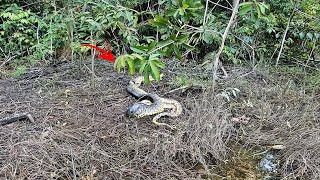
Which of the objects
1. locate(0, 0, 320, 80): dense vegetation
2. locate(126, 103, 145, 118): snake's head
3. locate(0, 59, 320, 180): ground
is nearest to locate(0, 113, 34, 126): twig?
locate(0, 59, 320, 180): ground

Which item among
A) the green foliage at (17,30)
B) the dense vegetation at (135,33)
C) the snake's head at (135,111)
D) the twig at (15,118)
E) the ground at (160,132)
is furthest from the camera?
the green foliage at (17,30)

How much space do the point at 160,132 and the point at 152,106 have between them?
36 cm

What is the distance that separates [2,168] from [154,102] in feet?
4.64

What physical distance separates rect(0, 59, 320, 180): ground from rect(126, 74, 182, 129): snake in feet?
0.20

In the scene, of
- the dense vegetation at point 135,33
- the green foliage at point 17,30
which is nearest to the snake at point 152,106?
the dense vegetation at point 135,33

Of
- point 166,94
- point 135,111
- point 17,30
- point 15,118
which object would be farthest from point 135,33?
point 15,118

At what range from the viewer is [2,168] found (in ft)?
A: 7.82

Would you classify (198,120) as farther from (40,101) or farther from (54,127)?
(40,101)

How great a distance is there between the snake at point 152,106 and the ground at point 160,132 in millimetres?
61

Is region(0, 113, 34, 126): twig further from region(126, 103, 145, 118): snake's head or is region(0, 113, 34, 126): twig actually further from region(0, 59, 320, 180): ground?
region(126, 103, 145, 118): snake's head

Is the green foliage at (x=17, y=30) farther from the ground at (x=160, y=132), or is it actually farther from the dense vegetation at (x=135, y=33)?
the ground at (x=160, y=132)

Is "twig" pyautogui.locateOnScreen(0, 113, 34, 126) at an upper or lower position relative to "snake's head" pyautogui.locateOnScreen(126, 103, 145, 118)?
lower

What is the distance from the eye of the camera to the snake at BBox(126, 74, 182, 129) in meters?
3.09

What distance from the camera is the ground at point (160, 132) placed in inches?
98.7
